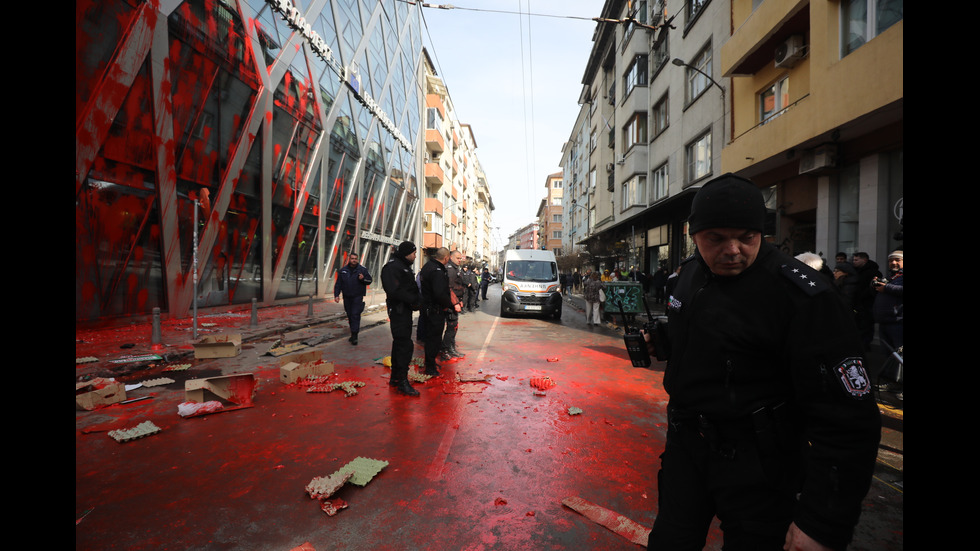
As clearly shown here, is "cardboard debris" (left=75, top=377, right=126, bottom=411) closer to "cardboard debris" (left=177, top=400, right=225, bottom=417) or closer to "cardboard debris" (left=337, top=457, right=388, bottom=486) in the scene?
"cardboard debris" (left=177, top=400, right=225, bottom=417)

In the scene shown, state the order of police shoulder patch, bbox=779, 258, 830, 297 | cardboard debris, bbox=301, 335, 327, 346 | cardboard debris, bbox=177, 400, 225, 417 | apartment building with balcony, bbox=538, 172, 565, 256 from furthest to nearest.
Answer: apartment building with balcony, bbox=538, 172, 565, 256
cardboard debris, bbox=301, 335, 327, 346
cardboard debris, bbox=177, 400, 225, 417
police shoulder patch, bbox=779, 258, 830, 297

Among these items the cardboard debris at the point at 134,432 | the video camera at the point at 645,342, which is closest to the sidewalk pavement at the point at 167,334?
the cardboard debris at the point at 134,432

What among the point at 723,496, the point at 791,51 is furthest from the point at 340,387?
the point at 791,51

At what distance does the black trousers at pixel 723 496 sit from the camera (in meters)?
1.49

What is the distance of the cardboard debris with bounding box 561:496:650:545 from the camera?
267 centimetres

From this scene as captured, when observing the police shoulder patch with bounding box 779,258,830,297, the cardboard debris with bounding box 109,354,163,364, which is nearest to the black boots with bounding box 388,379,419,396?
the cardboard debris with bounding box 109,354,163,364

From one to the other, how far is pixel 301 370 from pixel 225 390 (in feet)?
3.88

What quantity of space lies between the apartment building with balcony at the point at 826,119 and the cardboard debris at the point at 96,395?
12170mm

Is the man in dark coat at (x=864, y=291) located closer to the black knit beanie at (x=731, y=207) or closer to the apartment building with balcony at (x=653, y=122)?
the black knit beanie at (x=731, y=207)

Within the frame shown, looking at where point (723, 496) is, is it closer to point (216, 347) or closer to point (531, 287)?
point (216, 347)

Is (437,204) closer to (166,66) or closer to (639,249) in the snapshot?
(639,249)

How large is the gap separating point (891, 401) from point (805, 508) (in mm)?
5935
